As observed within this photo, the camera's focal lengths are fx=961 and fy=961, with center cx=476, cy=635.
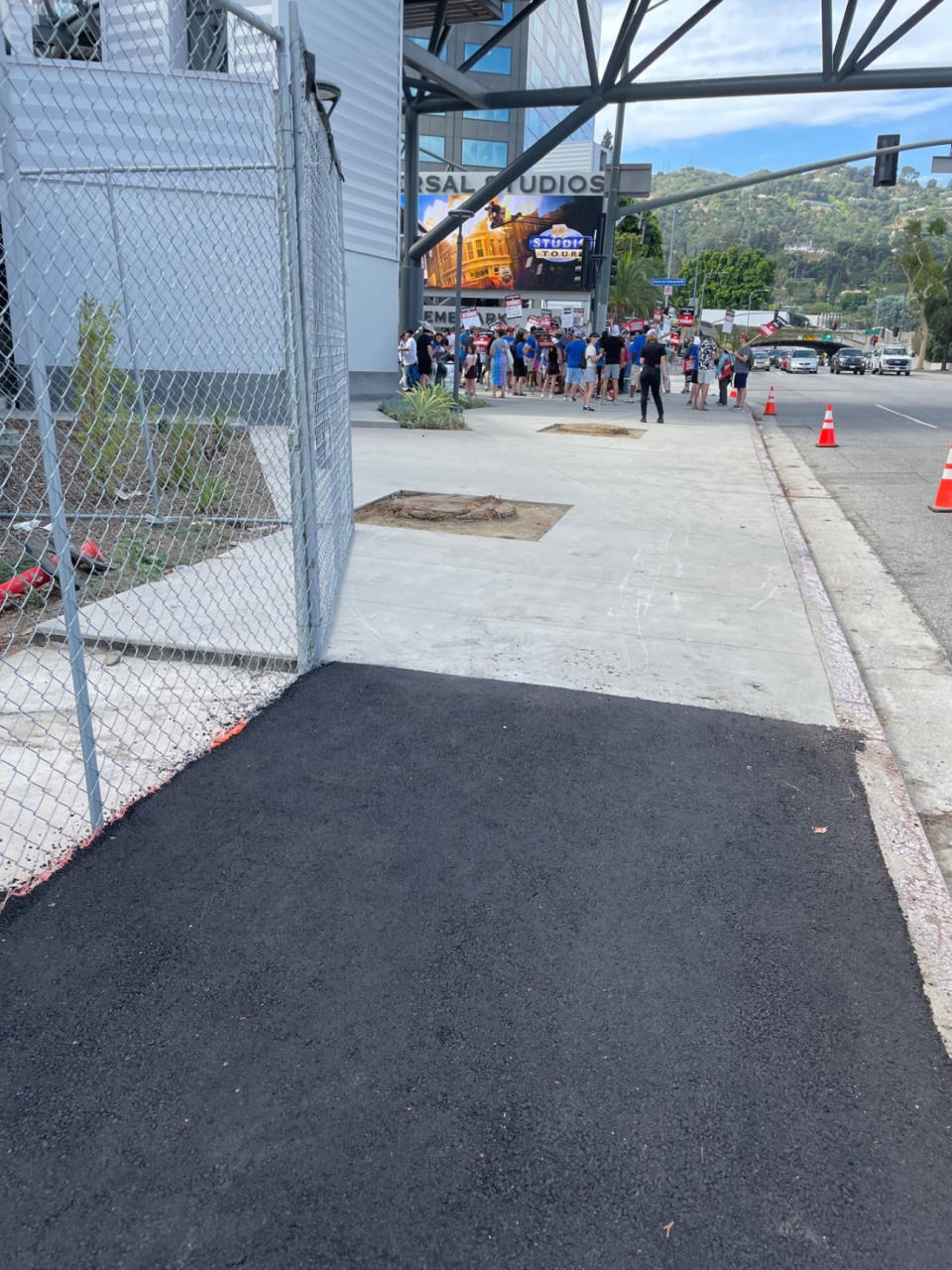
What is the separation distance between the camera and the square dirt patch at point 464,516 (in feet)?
28.9

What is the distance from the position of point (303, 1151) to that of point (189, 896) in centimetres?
115

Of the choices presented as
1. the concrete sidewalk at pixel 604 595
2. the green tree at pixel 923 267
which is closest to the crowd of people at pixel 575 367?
the concrete sidewalk at pixel 604 595

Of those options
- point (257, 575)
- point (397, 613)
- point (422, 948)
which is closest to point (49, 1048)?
point (422, 948)

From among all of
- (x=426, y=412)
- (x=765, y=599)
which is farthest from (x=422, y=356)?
(x=765, y=599)

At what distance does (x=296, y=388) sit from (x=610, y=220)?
1048 inches

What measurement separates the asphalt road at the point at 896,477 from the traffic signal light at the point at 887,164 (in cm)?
597

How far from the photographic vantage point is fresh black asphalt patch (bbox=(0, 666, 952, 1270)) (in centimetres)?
204

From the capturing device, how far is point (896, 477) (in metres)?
14.1

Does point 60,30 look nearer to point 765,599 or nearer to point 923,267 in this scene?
point 765,599

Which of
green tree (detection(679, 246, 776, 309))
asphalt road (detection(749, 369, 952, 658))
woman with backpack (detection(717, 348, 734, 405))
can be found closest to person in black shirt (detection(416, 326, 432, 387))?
woman with backpack (detection(717, 348, 734, 405))

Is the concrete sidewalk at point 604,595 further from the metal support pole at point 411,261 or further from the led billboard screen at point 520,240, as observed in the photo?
the led billboard screen at point 520,240

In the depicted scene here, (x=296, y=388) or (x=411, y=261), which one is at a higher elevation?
(x=411, y=261)

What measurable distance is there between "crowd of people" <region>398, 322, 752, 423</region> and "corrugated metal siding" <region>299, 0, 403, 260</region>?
3.20m

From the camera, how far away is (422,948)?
293 centimetres
